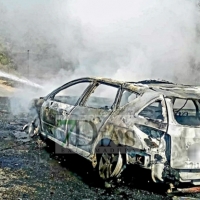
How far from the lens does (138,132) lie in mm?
4664

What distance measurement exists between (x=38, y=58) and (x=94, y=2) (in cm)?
1240

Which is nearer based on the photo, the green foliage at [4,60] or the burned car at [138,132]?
the burned car at [138,132]

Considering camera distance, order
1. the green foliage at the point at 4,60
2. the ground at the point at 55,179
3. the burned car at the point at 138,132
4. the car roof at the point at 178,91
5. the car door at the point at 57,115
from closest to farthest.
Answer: the burned car at the point at 138,132, the ground at the point at 55,179, the car roof at the point at 178,91, the car door at the point at 57,115, the green foliage at the point at 4,60

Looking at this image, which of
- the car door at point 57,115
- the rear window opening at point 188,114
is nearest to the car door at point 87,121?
the car door at point 57,115

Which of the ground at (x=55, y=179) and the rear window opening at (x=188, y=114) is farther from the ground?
the rear window opening at (x=188, y=114)

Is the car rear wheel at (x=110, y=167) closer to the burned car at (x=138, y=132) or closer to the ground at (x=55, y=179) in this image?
the burned car at (x=138, y=132)

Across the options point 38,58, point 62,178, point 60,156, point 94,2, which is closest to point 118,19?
point 94,2

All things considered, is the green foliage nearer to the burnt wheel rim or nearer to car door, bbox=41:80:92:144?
car door, bbox=41:80:92:144

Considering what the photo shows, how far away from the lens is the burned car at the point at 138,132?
A: 4.49 meters

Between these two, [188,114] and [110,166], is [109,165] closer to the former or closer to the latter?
[110,166]

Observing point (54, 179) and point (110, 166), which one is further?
point (54, 179)

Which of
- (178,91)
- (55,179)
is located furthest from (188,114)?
(55,179)

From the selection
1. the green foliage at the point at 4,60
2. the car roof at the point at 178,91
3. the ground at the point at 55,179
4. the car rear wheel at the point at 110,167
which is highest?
the green foliage at the point at 4,60

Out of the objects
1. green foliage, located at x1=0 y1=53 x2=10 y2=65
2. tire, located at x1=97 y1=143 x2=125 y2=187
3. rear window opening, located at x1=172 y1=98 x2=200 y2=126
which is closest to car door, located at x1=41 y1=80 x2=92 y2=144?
tire, located at x1=97 y1=143 x2=125 y2=187
